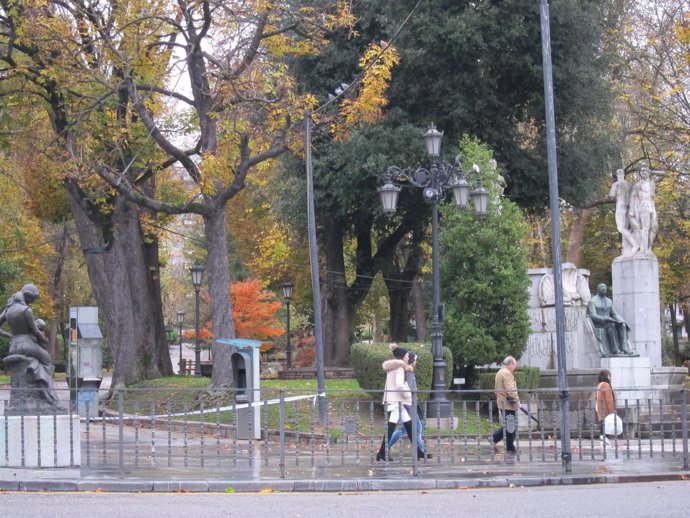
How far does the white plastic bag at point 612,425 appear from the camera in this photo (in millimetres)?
Result: 18719

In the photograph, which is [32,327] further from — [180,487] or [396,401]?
[396,401]

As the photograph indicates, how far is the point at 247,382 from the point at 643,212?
13142mm

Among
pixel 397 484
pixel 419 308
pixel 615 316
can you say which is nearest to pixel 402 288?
pixel 419 308

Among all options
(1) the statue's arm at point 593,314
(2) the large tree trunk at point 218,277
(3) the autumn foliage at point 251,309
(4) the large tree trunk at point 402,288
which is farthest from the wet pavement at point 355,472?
(3) the autumn foliage at point 251,309

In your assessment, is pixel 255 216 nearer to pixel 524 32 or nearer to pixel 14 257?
pixel 14 257

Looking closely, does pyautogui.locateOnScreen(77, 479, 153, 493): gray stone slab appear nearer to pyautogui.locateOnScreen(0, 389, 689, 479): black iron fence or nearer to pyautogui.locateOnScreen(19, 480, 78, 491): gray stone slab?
pyautogui.locateOnScreen(19, 480, 78, 491): gray stone slab

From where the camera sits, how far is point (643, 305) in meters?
30.1

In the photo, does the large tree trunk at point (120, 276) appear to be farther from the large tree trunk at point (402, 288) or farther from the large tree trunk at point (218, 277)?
the large tree trunk at point (402, 288)

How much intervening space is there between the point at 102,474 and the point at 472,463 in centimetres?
598

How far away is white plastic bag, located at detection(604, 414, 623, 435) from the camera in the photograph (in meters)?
18.7

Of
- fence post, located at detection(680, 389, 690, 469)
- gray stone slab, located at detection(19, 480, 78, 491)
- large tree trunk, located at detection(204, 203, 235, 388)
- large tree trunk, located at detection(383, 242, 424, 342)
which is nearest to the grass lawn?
large tree trunk, located at detection(204, 203, 235, 388)

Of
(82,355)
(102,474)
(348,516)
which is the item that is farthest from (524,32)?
(348,516)

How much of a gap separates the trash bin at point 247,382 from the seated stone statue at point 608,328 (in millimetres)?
9417

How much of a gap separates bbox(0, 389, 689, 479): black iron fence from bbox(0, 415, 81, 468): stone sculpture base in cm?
2
